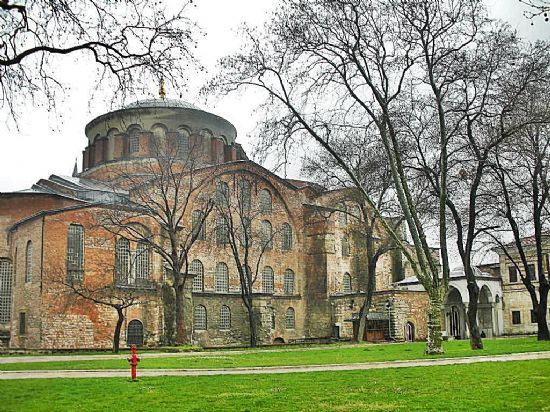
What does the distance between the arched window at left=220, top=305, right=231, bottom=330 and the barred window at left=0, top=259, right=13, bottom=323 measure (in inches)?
546

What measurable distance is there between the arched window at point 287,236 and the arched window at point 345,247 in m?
4.48

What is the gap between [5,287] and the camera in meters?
43.4

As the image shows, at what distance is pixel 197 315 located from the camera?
4753cm

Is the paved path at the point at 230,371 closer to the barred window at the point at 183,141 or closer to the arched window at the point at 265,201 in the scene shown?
the arched window at the point at 265,201

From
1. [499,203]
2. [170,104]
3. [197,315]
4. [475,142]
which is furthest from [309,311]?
[475,142]

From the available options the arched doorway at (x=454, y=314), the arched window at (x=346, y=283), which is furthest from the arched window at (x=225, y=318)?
the arched doorway at (x=454, y=314)

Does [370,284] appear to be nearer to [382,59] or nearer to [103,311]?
[103,311]

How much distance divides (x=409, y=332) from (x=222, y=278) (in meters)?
13.5

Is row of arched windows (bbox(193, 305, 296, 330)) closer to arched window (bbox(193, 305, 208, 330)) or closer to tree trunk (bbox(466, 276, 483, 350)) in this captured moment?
arched window (bbox(193, 305, 208, 330))

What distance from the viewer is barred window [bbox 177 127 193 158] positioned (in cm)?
5147

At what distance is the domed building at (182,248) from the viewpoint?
39.1 m

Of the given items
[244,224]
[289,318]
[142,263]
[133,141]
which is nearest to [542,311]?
[244,224]

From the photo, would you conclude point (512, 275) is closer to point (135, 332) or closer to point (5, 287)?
point (135, 332)

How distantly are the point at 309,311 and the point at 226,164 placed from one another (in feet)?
44.0
